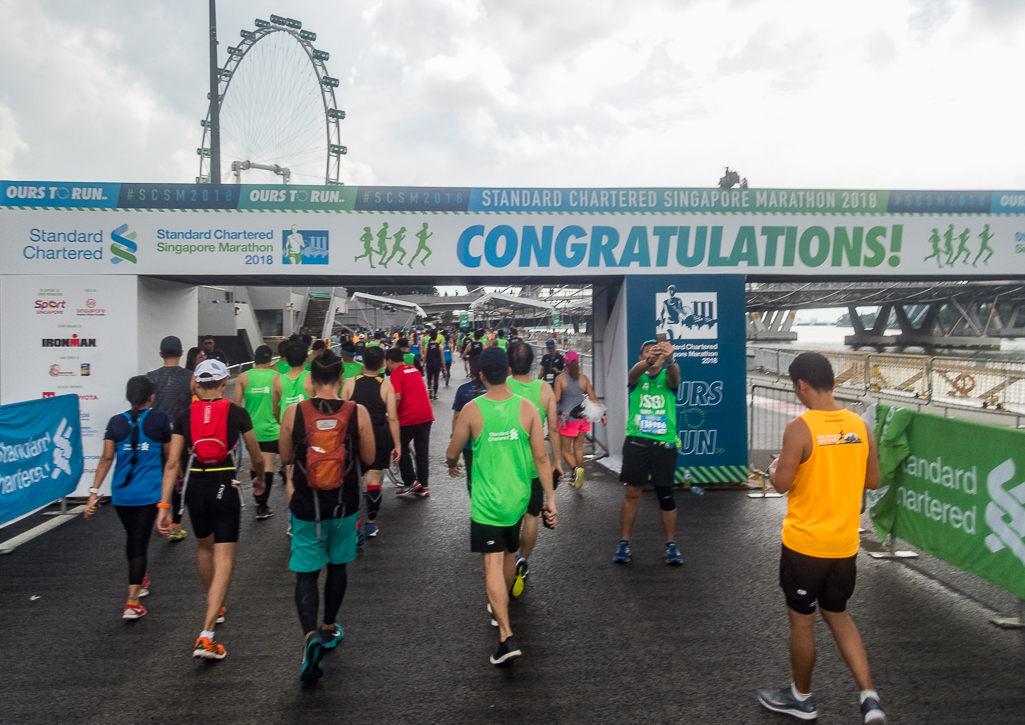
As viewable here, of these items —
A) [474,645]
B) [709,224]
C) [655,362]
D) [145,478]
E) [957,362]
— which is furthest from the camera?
[957,362]

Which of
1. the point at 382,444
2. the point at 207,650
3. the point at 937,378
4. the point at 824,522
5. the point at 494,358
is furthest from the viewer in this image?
the point at 937,378

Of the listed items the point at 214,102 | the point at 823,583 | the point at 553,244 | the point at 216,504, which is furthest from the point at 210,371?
the point at 214,102

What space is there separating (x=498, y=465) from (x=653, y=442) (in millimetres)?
2026

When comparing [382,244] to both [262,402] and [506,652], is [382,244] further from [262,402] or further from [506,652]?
[506,652]

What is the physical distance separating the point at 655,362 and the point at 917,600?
2.59 metres

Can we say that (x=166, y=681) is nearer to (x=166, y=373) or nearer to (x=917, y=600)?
(x=166, y=373)

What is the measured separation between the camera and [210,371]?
3.88 m

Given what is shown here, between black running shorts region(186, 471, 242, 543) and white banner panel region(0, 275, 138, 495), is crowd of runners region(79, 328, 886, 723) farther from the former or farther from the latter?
white banner panel region(0, 275, 138, 495)

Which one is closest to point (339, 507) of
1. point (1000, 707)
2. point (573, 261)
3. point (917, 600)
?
point (1000, 707)

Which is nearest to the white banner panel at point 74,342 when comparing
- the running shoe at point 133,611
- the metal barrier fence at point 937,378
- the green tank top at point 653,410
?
the running shoe at point 133,611

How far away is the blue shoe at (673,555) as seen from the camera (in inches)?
205

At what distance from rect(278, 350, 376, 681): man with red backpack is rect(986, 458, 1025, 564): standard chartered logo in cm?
424

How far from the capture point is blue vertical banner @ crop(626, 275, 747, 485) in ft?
25.7

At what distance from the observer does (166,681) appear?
3535 mm
